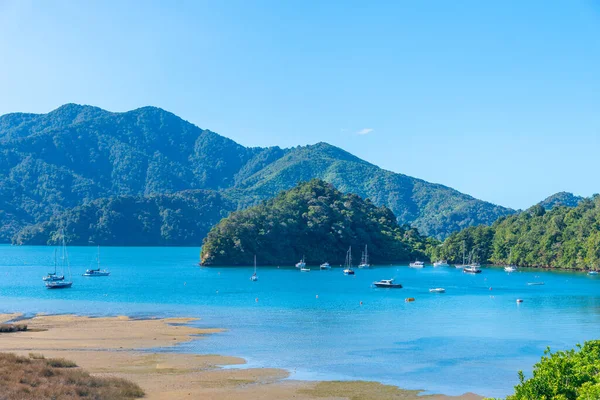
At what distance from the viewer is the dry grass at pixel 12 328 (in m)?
50.6

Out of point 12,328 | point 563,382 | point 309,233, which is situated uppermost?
point 309,233

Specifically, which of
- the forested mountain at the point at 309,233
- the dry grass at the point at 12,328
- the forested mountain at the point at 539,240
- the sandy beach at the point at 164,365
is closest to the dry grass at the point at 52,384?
the sandy beach at the point at 164,365

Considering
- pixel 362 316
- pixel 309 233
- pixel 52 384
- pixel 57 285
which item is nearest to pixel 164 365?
pixel 52 384

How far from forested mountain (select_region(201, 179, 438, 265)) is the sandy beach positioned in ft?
309

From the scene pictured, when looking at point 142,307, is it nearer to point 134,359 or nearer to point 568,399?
point 134,359

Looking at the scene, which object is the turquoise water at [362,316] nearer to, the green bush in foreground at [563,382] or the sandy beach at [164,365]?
the sandy beach at [164,365]

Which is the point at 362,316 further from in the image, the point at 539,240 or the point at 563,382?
the point at 539,240

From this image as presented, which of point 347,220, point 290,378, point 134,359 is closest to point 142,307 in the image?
point 134,359

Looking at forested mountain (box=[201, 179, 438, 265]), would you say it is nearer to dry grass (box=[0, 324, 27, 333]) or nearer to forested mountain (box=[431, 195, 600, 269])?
forested mountain (box=[431, 195, 600, 269])

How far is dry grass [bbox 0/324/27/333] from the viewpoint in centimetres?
5058

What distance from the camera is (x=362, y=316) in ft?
211

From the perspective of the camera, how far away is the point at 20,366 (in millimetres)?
32688

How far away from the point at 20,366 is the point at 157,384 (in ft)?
21.9

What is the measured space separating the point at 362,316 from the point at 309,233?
100 metres
